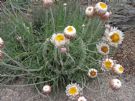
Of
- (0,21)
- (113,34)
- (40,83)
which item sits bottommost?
(40,83)

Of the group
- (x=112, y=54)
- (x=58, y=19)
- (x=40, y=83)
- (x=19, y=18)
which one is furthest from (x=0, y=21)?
(x=112, y=54)

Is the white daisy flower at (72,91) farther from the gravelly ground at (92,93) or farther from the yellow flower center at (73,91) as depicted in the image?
the gravelly ground at (92,93)

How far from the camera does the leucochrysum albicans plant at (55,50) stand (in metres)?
2.24

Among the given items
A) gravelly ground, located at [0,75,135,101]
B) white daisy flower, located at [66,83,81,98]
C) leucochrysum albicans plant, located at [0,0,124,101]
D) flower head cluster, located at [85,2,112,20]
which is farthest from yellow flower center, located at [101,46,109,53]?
gravelly ground, located at [0,75,135,101]

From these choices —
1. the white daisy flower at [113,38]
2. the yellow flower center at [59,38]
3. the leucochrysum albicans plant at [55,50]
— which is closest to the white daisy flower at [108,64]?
the leucochrysum albicans plant at [55,50]

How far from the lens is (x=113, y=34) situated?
213 cm

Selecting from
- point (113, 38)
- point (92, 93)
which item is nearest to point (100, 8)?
point (113, 38)

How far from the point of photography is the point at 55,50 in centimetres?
235

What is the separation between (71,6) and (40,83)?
32.4 inches

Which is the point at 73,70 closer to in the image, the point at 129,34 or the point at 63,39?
the point at 63,39

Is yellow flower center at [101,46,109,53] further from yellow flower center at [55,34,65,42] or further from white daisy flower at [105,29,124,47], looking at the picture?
yellow flower center at [55,34,65,42]

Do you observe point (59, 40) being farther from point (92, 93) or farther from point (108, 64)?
point (92, 93)

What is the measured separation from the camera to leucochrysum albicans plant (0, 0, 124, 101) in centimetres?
224

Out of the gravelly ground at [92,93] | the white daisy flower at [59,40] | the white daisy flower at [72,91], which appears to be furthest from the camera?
the gravelly ground at [92,93]
